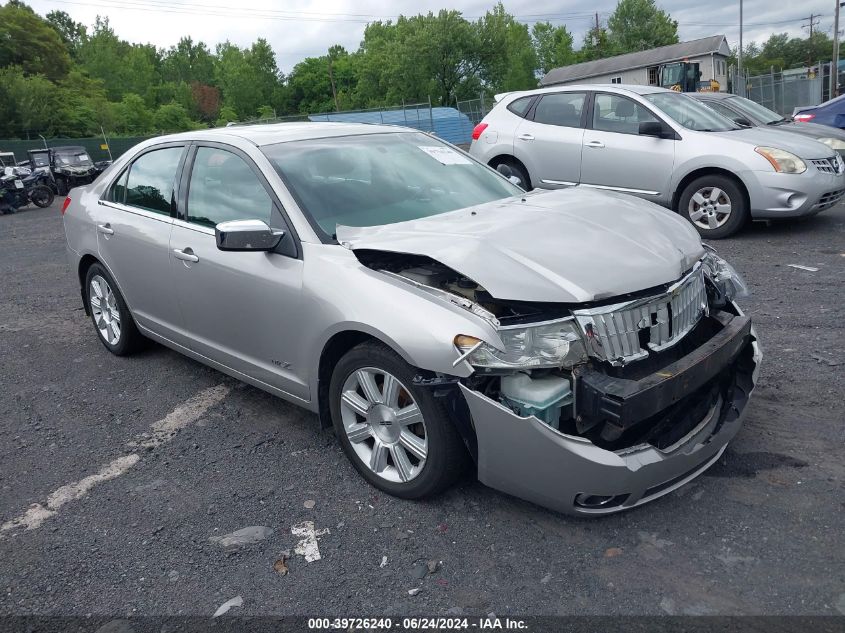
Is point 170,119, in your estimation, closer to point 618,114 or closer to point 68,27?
point 68,27

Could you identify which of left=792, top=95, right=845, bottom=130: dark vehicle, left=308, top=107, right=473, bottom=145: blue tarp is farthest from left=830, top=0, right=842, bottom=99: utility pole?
left=792, top=95, right=845, bottom=130: dark vehicle

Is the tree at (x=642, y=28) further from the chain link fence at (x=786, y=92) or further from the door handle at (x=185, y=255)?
the door handle at (x=185, y=255)

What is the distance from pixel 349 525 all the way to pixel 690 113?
23.1 feet

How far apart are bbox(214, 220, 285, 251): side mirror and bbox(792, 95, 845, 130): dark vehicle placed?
11.3 meters

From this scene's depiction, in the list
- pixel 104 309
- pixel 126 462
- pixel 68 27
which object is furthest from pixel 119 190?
pixel 68 27

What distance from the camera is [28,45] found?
66000mm

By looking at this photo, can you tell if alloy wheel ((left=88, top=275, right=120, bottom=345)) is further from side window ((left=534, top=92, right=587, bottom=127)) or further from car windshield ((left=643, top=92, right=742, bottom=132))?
car windshield ((left=643, top=92, right=742, bottom=132))

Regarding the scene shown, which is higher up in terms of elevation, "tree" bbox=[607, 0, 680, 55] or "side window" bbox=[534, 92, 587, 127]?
"tree" bbox=[607, 0, 680, 55]

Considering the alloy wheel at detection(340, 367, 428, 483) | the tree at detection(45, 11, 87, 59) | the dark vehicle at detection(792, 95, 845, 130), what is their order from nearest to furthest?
the alloy wheel at detection(340, 367, 428, 483) < the dark vehicle at detection(792, 95, 845, 130) < the tree at detection(45, 11, 87, 59)

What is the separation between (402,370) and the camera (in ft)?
9.49

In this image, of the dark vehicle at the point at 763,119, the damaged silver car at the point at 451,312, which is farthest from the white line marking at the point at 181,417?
the dark vehicle at the point at 763,119

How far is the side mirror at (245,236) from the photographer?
3.32 metres

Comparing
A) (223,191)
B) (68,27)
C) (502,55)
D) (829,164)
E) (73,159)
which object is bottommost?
(829,164)

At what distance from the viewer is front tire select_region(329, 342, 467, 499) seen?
2.87 m
